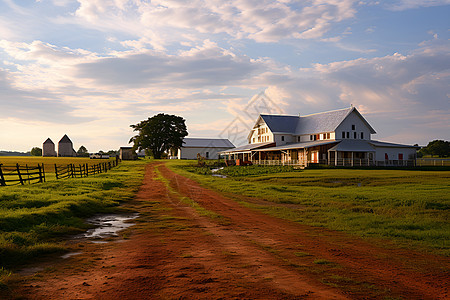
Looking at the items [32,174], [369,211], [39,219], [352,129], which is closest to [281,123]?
[352,129]

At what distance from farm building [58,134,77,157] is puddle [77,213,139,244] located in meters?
134

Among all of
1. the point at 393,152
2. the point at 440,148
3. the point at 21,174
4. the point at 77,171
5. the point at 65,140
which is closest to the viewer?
the point at 21,174

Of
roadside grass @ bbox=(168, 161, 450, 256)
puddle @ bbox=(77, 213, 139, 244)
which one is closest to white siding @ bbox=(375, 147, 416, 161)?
roadside grass @ bbox=(168, 161, 450, 256)

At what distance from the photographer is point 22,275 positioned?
712 cm

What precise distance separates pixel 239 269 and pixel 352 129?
55.0m

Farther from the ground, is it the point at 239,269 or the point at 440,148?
the point at 440,148

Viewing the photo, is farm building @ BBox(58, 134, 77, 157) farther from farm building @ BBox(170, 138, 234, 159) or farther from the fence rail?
the fence rail

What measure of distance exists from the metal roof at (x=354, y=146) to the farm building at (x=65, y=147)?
113946 millimetres

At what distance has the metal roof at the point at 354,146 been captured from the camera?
1971 inches

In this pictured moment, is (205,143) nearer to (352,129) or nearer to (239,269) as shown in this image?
(352,129)

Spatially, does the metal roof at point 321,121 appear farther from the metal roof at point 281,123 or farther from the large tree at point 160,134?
the large tree at point 160,134

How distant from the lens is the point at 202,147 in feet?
340

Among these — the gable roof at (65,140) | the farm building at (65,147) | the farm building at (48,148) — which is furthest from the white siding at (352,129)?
the farm building at (48,148)

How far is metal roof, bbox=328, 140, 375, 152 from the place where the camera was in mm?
50062
